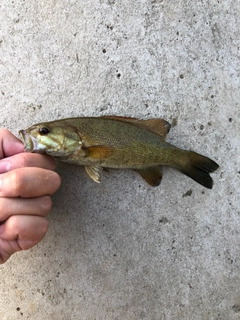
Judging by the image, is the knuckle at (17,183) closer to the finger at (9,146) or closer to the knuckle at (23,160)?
the knuckle at (23,160)

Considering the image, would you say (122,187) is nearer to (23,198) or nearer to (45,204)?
(45,204)

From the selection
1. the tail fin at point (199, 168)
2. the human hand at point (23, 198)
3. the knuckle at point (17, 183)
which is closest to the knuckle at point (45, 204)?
the human hand at point (23, 198)

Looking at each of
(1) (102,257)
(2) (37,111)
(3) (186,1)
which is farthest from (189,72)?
(1) (102,257)

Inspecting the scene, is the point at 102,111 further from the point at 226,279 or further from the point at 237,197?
the point at 226,279

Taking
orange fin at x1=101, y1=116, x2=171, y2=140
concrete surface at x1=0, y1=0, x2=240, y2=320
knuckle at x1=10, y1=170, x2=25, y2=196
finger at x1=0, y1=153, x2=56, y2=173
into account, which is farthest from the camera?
concrete surface at x1=0, y1=0, x2=240, y2=320

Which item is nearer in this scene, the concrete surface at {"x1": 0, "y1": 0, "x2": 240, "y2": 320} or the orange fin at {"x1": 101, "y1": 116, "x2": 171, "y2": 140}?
the orange fin at {"x1": 101, "y1": 116, "x2": 171, "y2": 140}

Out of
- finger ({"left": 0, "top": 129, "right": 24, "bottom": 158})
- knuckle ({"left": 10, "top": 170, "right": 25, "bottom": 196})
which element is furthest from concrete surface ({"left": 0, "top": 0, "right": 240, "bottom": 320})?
knuckle ({"left": 10, "top": 170, "right": 25, "bottom": 196})

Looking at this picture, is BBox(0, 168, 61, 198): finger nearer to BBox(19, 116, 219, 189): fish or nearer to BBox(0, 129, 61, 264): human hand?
BBox(0, 129, 61, 264): human hand
